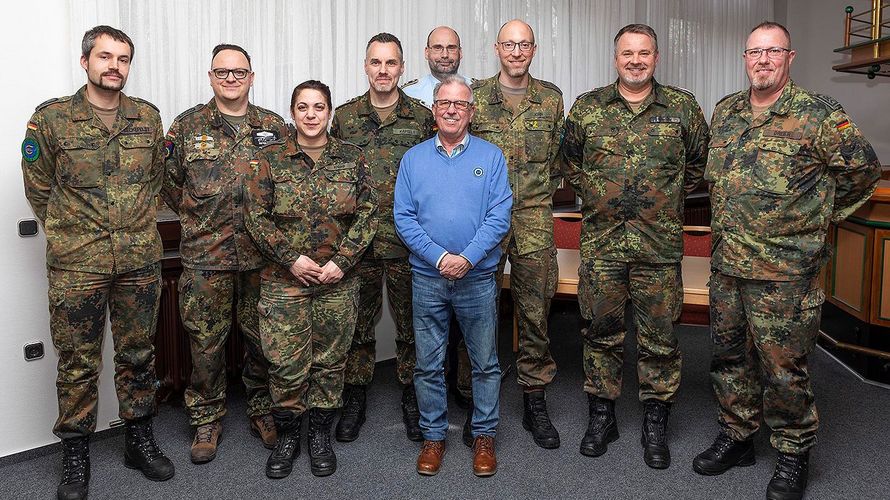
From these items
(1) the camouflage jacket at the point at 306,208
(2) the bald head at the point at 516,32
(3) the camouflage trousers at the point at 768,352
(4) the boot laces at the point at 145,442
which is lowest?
(4) the boot laces at the point at 145,442

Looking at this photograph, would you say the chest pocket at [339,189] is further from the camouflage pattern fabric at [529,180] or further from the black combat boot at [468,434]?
the black combat boot at [468,434]

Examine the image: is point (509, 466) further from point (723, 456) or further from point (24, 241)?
point (24, 241)

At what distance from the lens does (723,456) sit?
272 centimetres

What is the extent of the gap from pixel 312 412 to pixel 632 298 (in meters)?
1.38

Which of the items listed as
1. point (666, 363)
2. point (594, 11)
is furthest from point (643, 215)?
point (594, 11)

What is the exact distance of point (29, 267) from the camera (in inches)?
113

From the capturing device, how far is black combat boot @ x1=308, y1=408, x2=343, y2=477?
273 centimetres

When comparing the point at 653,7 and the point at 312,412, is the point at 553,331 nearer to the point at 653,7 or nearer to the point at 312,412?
the point at 312,412

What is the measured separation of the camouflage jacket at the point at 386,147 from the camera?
118 inches

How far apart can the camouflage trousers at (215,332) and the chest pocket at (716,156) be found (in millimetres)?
1823

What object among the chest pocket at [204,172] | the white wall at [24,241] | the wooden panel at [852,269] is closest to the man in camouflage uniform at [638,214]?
the chest pocket at [204,172]

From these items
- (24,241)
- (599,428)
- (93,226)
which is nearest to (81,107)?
(93,226)

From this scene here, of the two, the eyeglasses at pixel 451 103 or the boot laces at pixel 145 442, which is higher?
the eyeglasses at pixel 451 103

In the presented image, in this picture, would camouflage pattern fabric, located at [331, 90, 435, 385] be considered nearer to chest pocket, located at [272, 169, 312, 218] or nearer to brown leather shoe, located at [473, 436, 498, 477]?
chest pocket, located at [272, 169, 312, 218]
